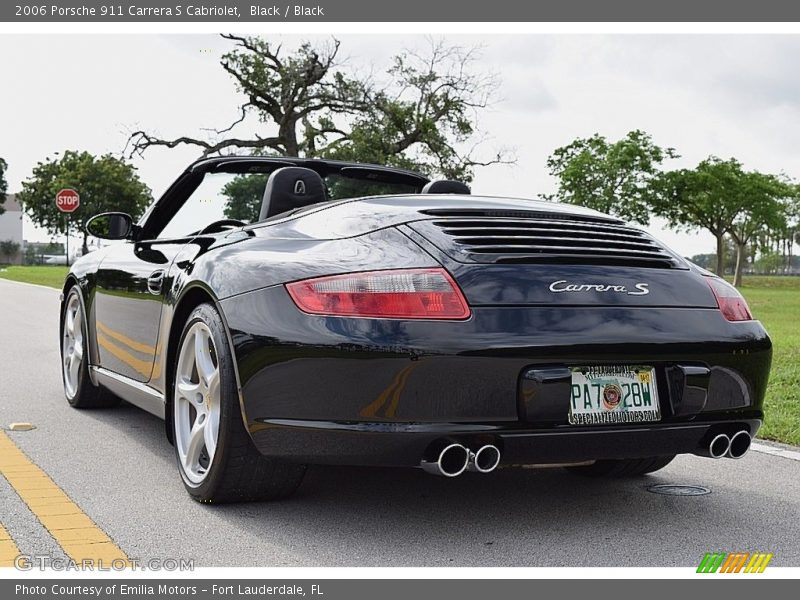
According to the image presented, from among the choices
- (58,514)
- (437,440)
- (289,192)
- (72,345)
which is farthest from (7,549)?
(72,345)

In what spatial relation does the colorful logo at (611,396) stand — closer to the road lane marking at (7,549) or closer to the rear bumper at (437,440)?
the rear bumper at (437,440)

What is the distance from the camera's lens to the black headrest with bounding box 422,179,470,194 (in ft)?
15.4

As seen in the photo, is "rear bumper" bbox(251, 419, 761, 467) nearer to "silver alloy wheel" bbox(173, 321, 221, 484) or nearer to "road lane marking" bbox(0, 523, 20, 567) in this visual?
"silver alloy wheel" bbox(173, 321, 221, 484)

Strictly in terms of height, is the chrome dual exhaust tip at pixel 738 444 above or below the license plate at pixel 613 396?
below

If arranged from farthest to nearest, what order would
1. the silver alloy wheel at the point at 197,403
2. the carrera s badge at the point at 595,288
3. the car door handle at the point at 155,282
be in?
1. the car door handle at the point at 155,282
2. the silver alloy wheel at the point at 197,403
3. the carrera s badge at the point at 595,288

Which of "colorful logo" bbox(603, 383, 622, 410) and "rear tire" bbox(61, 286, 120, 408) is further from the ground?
"colorful logo" bbox(603, 383, 622, 410)

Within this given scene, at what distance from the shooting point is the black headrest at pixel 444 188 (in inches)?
185

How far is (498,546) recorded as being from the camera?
3.34m

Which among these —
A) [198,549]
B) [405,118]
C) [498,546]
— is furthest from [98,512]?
[405,118]

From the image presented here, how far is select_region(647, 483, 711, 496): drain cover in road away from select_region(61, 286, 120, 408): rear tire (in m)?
3.29

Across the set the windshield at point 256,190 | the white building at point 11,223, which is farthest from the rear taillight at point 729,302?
the white building at point 11,223

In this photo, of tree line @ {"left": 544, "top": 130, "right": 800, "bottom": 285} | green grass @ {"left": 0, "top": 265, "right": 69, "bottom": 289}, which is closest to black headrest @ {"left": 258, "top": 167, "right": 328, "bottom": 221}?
green grass @ {"left": 0, "top": 265, "right": 69, "bottom": 289}

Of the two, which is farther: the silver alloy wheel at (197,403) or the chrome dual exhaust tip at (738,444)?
the silver alloy wheel at (197,403)

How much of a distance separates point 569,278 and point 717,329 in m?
0.59
